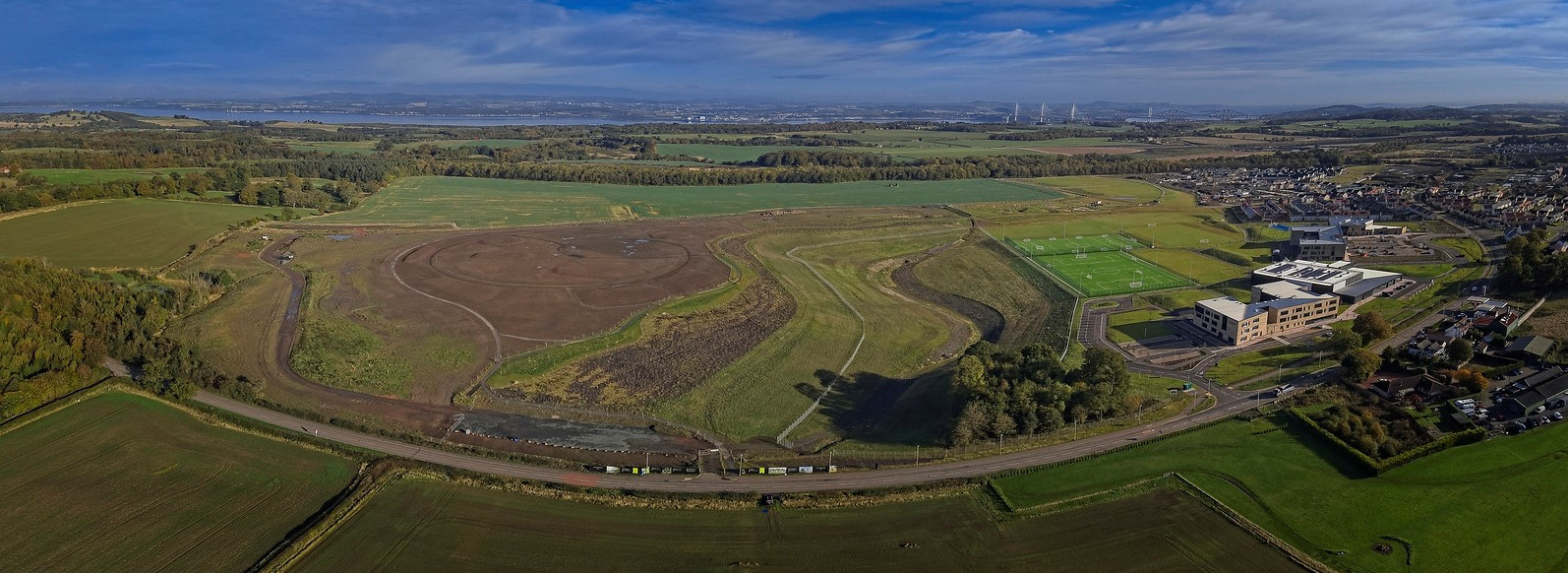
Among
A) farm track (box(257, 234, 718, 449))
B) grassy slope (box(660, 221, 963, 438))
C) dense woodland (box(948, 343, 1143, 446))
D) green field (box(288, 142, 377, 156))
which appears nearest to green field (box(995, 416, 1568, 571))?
dense woodland (box(948, 343, 1143, 446))

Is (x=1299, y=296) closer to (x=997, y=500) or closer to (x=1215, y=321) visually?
(x=1215, y=321)

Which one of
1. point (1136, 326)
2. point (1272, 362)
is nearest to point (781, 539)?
point (1272, 362)

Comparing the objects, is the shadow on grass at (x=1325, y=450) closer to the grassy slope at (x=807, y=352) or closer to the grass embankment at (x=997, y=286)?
the grass embankment at (x=997, y=286)

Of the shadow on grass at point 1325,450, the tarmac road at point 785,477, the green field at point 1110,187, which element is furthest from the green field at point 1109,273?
the green field at point 1110,187

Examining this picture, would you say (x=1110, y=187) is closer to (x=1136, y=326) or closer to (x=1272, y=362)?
(x=1136, y=326)

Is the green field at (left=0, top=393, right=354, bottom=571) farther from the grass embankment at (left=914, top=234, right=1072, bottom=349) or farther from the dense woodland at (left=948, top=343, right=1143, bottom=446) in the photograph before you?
the grass embankment at (left=914, top=234, right=1072, bottom=349)

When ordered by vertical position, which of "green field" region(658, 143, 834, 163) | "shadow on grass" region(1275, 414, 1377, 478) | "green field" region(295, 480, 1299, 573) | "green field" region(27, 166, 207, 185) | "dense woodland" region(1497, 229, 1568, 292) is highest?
"green field" region(658, 143, 834, 163)
